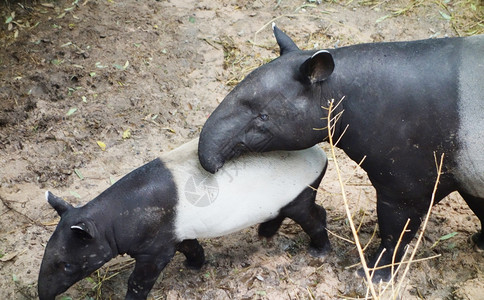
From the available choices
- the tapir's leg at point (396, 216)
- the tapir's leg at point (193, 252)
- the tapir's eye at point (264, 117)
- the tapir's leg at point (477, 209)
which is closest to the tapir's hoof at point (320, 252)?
the tapir's leg at point (396, 216)

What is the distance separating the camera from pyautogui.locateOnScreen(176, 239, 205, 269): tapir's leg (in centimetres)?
517

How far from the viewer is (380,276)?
535 centimetres

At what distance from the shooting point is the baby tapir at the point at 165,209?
466 cm

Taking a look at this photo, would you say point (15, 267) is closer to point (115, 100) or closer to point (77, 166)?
point (77, 166)

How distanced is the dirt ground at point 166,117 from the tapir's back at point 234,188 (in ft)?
2.49

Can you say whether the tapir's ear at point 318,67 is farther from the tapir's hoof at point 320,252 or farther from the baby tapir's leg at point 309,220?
the tapir's hoof at point 320,252

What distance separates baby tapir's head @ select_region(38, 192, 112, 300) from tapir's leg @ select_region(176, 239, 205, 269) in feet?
2.24

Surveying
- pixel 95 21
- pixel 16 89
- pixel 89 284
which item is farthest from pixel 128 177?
pixel 95 21

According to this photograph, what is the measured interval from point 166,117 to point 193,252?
218cm

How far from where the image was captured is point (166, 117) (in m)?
6.99

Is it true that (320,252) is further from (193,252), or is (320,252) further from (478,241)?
(478,241)

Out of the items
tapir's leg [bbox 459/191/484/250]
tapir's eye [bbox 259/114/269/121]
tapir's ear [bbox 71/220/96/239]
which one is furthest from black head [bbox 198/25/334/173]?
tapir's leg [bbox 459/191/484/250]

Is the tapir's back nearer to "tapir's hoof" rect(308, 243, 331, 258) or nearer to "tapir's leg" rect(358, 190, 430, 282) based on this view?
"tapir's leg" rect(358, 190, 430, 282)

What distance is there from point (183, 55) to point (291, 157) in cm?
329
